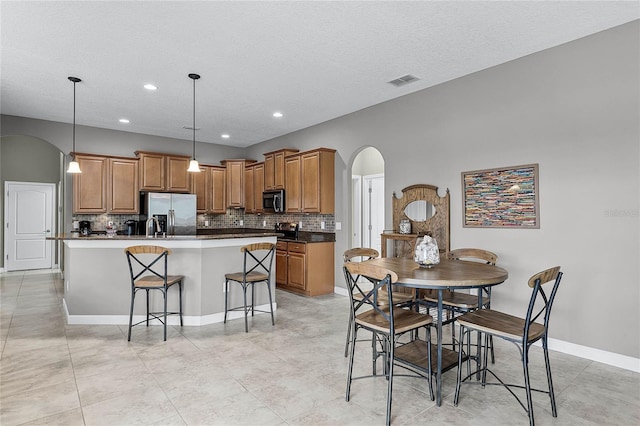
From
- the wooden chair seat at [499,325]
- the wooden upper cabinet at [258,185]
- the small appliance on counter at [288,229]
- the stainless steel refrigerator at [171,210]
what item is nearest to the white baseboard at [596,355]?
the wooden chair seat at [499,325]

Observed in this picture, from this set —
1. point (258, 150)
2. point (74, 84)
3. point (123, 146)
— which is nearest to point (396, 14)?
point (74, 84)

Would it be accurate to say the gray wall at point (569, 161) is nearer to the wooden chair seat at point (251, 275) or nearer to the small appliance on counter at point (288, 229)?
the wooden chair seat at point (251, 275)

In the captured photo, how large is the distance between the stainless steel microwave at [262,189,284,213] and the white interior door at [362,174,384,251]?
1.63 meters

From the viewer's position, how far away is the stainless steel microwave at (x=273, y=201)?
6.62 meters

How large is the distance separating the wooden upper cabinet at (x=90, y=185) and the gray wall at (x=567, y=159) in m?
5.48

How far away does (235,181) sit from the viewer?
25.7 feet

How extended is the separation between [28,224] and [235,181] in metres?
4.88

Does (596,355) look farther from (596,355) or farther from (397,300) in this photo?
(397,300)

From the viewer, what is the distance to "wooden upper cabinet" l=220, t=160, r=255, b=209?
7.83 metres

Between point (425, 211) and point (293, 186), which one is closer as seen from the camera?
point (425, 211)

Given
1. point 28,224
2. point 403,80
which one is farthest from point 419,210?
point 28,224

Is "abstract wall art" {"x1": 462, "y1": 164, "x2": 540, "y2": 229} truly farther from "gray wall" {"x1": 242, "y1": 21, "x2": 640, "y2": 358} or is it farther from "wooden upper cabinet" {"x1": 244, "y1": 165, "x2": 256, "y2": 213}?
"wooden upper cabinet" {"x1": 244, "y1": 165, "x2": 256, "y2": 213}

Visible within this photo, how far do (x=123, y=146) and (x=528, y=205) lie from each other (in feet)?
22.4

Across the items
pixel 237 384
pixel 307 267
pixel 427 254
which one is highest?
pixel 427 254
